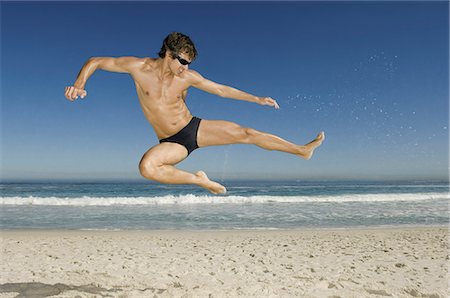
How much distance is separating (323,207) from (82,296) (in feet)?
55.7

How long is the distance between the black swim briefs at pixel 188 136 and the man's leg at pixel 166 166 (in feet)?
0.17

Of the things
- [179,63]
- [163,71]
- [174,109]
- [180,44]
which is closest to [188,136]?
[174,109]

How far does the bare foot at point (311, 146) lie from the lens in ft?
15.2

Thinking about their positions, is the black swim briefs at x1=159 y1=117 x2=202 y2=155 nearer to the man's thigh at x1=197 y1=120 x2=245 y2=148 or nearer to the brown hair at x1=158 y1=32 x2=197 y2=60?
the man's thigh at x1=197 y1=120 x2=245 y2=148

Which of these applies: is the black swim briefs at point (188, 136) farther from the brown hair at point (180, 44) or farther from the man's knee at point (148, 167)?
the brown hair at point (180, 44)

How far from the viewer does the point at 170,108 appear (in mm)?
4258

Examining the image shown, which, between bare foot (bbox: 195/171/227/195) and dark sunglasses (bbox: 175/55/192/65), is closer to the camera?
dark sunglasses (bbox: 175/55/192/65)

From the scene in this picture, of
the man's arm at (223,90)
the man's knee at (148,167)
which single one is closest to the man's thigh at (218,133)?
the man's arm at (223,90)

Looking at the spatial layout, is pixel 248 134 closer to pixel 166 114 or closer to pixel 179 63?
pixel 166 114

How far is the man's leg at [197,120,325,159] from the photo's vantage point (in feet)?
14.2

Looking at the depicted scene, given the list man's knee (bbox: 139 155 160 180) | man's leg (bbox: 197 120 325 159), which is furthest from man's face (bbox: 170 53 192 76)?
man's knee (bbox: 139 155 160 180)

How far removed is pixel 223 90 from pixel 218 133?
46 cm

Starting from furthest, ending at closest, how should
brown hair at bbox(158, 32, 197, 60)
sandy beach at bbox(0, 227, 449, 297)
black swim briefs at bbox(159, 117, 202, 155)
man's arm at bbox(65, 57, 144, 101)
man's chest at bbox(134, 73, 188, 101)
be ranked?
sandy beach at bbox(0, 227, 449, 297) → black swim briefs at bbox(159, 117, 202, 155) → man's chest at bbox(134, 73, 188, 101) → man's arm at bbox(65, 57, 144, 101) → brown hair at bbox(158, 32, 197, 60)

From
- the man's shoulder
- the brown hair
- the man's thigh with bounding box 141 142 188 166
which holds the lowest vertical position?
the man's thigh with bounding box 141 142 188 166
